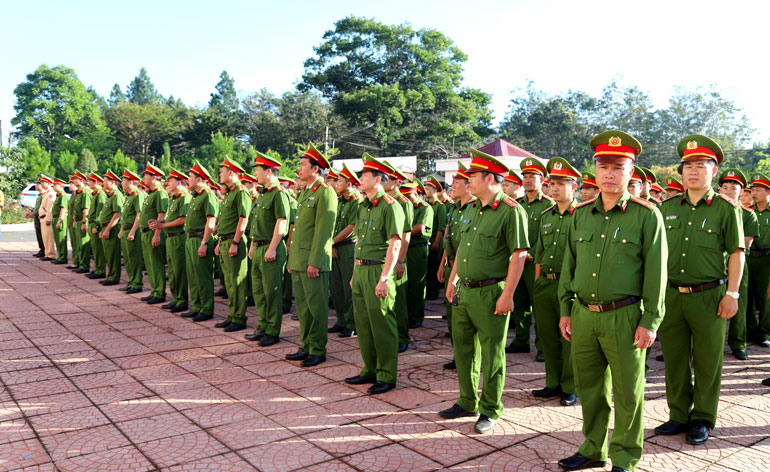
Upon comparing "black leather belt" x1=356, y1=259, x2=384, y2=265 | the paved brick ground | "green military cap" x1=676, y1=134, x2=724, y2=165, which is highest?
"green military cap" x1=676, y1=134, x2=724, y2=165

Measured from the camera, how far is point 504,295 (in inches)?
146

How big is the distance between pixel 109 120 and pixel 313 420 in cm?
6083

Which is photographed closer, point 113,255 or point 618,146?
point 618,146

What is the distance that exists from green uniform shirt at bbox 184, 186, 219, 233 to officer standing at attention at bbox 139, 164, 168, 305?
1.17 metres

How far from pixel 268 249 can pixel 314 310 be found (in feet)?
3.33

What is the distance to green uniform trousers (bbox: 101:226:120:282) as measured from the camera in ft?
33.7

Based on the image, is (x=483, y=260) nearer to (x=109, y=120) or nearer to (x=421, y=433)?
(x=421, y=433)

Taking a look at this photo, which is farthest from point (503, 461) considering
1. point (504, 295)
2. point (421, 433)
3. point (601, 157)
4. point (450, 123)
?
point (450, 123)

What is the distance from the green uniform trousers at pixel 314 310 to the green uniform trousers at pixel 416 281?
200 centimetres

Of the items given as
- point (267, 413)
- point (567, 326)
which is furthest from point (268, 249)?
point (567, 326)

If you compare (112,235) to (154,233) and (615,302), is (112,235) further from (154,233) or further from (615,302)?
(615,302)

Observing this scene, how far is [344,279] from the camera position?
684 cm

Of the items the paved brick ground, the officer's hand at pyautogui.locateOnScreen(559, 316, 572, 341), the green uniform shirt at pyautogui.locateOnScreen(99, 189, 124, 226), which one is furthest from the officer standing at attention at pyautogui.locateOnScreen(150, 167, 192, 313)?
the officer's hand at pyautogui.locateOnScreen(559, 316, 572, 341)

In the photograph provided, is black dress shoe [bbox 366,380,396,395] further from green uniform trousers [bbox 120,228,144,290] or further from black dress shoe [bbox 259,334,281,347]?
green uniform trousers [bbox 120,228,144,290]
